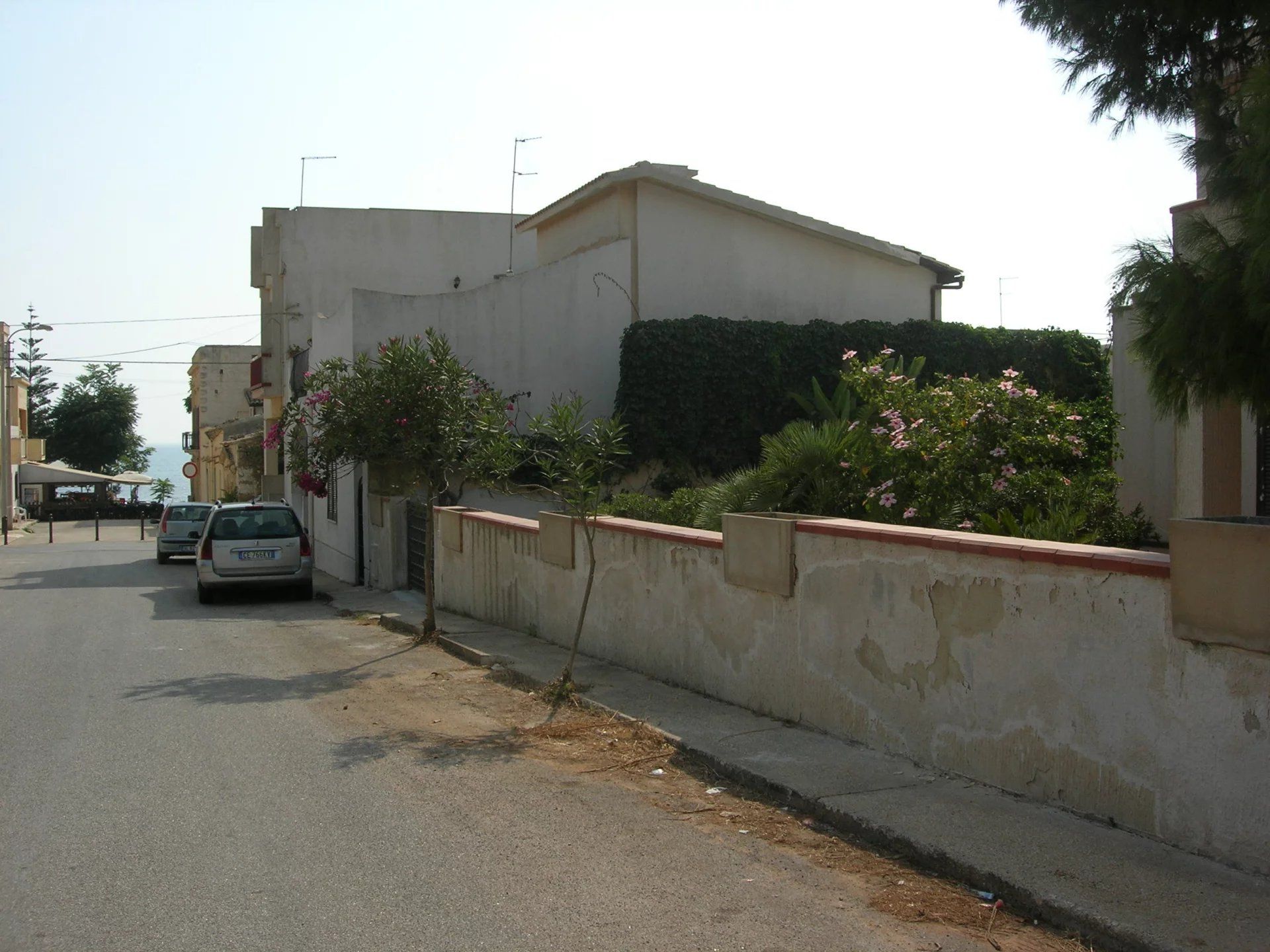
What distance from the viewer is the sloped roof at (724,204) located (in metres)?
22.1

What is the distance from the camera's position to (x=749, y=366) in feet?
71.6

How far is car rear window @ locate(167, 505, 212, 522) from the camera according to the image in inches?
1202

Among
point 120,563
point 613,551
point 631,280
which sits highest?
point 631,280

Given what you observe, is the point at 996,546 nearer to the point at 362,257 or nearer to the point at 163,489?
the point at 362,257

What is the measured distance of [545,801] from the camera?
264 inches

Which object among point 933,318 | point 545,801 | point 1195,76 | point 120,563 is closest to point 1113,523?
point 1195,76

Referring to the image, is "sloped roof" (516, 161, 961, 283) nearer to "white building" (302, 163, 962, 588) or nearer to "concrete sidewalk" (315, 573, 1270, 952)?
"white building" (302, 163, 962, 588)

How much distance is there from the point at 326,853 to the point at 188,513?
89.3 ft

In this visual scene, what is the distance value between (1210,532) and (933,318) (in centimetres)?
2130

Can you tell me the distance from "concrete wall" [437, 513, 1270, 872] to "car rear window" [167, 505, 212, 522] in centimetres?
2391

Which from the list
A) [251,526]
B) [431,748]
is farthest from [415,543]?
[431,748]

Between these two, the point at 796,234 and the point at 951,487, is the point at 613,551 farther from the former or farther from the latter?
the point at 796,234

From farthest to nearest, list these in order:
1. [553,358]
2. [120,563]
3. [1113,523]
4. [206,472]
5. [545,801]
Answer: [206,472] → [120,563] → [553,358] → [1113,523] → [545,801]

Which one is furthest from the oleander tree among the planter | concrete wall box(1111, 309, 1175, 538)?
the planter
